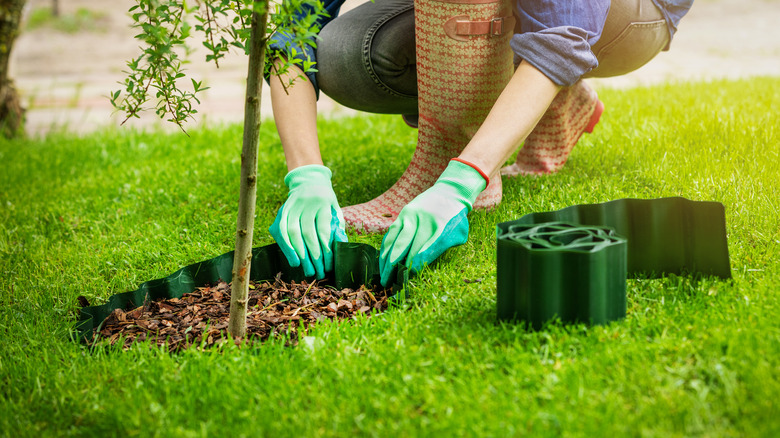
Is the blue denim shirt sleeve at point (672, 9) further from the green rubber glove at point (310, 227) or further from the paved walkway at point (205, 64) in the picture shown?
the paved walkway at point (205, 64)

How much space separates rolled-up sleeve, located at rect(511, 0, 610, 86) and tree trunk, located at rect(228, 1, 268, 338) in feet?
2.39

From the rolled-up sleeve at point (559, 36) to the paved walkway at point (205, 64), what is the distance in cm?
246

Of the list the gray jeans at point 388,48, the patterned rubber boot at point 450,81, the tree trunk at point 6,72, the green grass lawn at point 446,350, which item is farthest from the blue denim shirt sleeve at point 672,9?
the tree trunk at point 6,72

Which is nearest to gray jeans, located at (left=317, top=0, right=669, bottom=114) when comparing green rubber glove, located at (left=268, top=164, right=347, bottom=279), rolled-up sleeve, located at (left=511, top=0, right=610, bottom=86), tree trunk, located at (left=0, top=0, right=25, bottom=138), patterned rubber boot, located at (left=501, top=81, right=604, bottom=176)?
patterned rubber boot, located at (left=501, top=81, right=604, bottom=176)

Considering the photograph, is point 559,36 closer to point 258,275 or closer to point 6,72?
point 258,275

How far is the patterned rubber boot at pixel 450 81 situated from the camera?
6.20ft

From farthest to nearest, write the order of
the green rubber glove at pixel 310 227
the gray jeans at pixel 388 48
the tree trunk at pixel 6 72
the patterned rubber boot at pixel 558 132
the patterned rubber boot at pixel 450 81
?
the tree trunk at pixel 6 72, the patterned rubber boot at pixel 558 132, the gray jeans at pixel 388 48, the patterned rubber boot at pixel 450 81, the green rubber glove at pixel 310 227

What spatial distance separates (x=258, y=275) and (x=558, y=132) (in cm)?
115

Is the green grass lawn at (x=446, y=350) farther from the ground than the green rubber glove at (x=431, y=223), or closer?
closer

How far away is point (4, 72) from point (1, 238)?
2000 millimetres

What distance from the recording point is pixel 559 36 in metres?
1.75

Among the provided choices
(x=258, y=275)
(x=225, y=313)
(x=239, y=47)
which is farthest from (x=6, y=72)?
(x=239, y=47)

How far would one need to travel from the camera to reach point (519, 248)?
131cm

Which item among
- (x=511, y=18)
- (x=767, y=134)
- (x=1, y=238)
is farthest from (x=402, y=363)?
(x=767, y=134)
